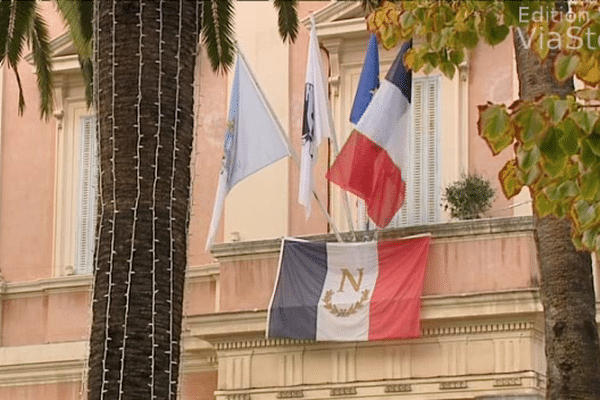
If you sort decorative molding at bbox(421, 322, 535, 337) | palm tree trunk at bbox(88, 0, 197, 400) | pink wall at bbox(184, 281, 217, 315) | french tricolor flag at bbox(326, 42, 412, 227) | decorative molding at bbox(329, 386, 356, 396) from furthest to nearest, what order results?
1. pink wall at bbox(184, 281, 217, 315)
2. french tricolor flag at bbox(326, 42, 412, 227)
3. decorative molding at bbox(329, 386, 356, 396)
4. decorative molding at bbox(421, 322, 535, 337)
5. palm tree trunk at bbox(88, 0, 197, 400)

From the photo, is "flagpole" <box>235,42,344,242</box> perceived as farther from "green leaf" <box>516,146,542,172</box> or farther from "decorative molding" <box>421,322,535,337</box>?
"green leaf" <box>516,146,542,172</box>

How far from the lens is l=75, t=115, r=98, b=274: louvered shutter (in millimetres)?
28719

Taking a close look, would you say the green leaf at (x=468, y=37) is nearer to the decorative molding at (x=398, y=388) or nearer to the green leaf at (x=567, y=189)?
the green leaf at (x=567, y=189)

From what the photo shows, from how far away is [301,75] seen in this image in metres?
28.2

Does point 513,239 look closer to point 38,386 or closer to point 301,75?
point 301,75

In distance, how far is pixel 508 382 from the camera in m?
24.5

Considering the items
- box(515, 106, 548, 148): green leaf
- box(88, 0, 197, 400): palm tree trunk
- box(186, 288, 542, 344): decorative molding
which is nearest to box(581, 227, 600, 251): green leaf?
box(515, 106, 548, 148): green leaf

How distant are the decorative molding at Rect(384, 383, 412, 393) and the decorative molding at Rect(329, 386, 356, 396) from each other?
1.30 feet

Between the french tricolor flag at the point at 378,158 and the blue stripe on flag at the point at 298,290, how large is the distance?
82 centimetres

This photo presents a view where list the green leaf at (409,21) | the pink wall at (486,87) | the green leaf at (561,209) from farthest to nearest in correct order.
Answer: the pink wall at (486,87)
the green leaf at (409,21)
the green leaf at (561,209)

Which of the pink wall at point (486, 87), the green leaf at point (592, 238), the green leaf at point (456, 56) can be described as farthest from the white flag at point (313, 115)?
the green leaf at point (592, 238)

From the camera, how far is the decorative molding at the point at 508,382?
2438cm

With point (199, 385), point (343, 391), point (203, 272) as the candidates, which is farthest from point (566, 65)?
point (203, 272)

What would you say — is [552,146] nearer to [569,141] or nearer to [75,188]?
[569,141]
